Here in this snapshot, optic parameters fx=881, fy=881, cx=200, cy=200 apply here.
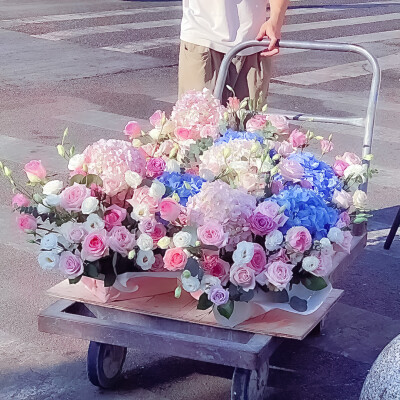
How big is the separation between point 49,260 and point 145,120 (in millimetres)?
5133

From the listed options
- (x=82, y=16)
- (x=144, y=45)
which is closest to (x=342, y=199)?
(x=144, y=45)

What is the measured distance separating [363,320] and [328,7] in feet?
48.1

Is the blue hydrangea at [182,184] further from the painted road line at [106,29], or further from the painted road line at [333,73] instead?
the painted road line at [106,29]

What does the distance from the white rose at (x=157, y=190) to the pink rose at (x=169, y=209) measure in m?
0.03

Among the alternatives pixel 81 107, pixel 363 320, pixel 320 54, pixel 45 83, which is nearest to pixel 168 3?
pixel 320 54

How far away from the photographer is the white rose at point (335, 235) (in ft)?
10.5

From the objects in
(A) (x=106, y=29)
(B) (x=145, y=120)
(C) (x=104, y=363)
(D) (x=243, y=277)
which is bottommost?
(A) (x=106, y=29)

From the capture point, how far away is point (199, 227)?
3039 millimetres

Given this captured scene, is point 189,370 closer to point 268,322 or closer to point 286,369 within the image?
point 286,369

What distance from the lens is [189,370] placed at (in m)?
3.72

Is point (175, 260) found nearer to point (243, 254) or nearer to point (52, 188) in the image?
point (243, 254)

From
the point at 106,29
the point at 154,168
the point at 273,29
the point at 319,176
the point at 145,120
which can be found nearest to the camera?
the point at 154,168

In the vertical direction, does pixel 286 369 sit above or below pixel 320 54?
above

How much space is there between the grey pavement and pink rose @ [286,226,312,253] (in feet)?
2.65
